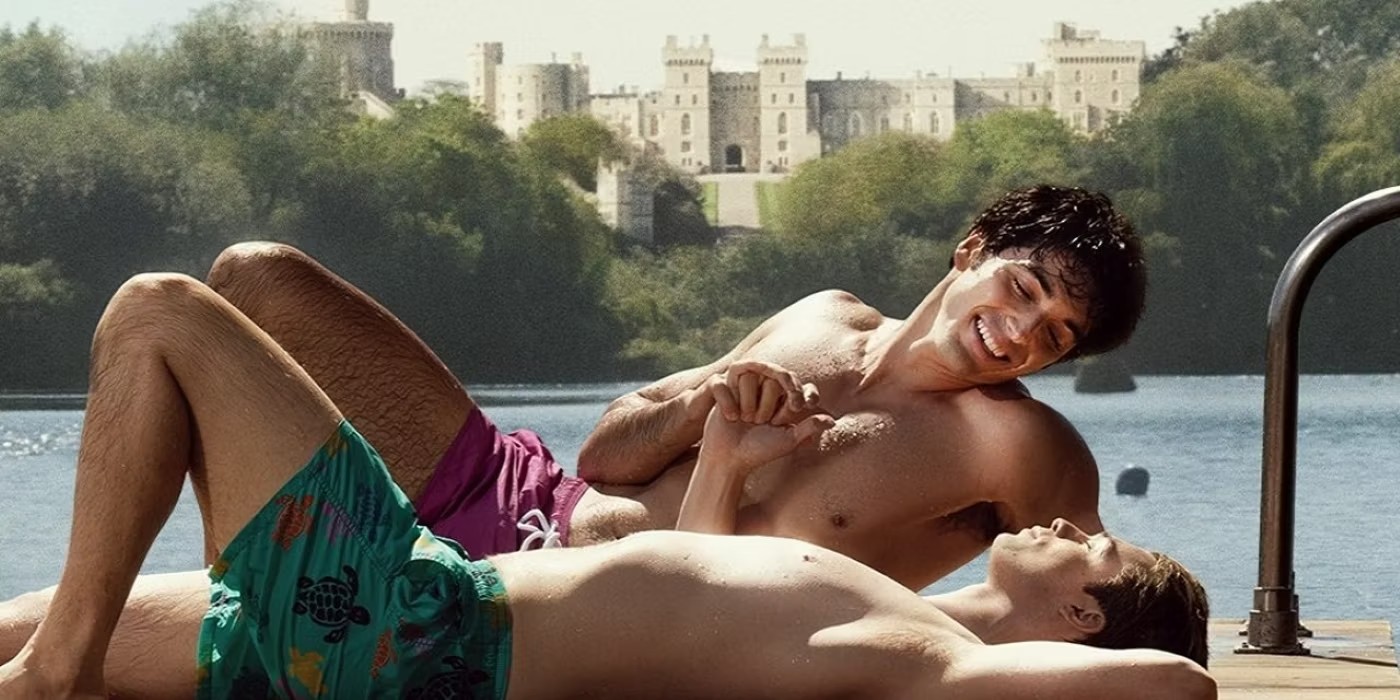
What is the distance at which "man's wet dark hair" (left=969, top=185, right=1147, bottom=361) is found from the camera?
2.34 m

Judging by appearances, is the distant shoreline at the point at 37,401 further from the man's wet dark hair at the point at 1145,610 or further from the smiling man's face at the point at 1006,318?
the man's wet dark hair at the point at 1145,610

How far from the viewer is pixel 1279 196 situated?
3138cm

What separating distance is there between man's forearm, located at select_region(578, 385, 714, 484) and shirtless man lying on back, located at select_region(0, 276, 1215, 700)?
1.94ft

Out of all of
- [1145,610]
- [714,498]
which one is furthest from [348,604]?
[1145,610]

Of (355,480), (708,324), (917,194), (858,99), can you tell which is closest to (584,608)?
(355,480)

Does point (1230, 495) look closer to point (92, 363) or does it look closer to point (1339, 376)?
point (1339, 376)

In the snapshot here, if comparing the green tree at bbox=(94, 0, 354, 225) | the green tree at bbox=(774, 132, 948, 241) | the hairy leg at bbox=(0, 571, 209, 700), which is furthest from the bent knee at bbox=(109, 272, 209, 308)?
Result: the green tree at bbox=(774, 132, 948, 241)

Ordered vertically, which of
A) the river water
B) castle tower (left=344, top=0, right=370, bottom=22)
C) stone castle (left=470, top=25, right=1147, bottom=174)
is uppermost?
castle tower (left=344, top=0, right=370, bottom=22)

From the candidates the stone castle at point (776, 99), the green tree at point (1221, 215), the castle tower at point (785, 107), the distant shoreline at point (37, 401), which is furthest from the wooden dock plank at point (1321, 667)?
the castle tower at point (785, 107)

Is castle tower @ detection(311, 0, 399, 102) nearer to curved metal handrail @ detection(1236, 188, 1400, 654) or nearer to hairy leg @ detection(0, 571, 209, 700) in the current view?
curved metal handrail @ detection(1236, 188, 1400, 654)

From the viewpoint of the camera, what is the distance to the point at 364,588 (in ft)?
5.79

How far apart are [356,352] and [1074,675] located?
1055 millimetres

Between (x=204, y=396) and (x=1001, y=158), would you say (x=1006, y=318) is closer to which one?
(x=204, y=396)

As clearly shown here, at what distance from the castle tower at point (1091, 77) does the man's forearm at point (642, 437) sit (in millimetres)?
33980
